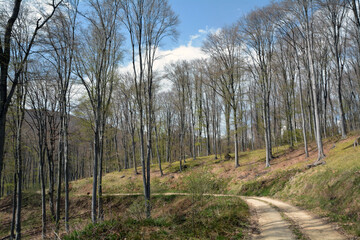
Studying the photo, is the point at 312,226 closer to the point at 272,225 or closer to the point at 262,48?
the point at 272,225

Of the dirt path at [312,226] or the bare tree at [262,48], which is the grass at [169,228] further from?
the bare tree at [262,48]

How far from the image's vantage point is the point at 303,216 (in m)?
8.34

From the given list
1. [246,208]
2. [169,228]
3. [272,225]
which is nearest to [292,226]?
[272,225]

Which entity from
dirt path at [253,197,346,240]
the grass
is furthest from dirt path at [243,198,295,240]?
the grass

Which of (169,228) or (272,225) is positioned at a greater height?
(169,228)

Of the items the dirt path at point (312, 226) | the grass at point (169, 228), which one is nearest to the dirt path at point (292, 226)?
the dirt path at point (312, 226)

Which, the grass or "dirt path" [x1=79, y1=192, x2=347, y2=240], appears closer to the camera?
the grass

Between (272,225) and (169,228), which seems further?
(272,225)

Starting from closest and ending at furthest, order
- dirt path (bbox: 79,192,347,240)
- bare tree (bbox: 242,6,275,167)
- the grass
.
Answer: the grass, dirt path (bbox: 79,192,347,240), bare tree (bbox: 242,6,275,167)

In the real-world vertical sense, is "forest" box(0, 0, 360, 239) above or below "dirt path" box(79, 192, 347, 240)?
above

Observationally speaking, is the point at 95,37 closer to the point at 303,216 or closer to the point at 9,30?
the point at 9,30

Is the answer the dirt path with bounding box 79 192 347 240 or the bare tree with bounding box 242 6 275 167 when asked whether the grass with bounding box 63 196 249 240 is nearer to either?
the dirt path with bounding box 79 192 347 240

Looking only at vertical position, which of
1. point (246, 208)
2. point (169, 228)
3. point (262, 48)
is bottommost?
point (246, 208)

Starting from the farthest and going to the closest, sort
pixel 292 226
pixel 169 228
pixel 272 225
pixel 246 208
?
pixel 246 208
pixel 272 225
pixel 292 226
pixel 169 228
